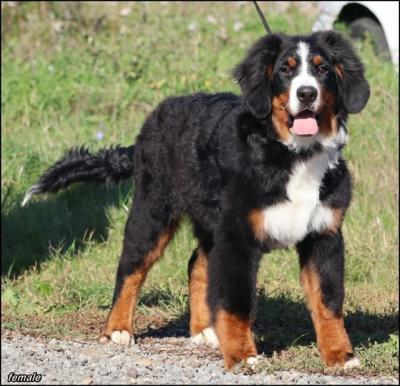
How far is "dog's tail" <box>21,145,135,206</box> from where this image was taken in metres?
7.77

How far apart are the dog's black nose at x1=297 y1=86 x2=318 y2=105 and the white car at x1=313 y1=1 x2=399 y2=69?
6.85 m

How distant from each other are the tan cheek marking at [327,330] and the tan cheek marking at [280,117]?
2.76 ft

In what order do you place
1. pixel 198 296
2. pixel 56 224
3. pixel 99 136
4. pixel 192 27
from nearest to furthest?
pixel 198 296, pixel 56 224, pixel 99 136, pixel 192 27

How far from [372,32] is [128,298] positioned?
7.05 meters

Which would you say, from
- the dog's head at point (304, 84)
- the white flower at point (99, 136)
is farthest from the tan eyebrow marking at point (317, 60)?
the white flower at point (99, 136)

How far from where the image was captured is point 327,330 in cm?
630

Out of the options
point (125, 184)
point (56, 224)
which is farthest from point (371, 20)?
point (56, 224)

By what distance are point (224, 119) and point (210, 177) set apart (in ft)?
1.25

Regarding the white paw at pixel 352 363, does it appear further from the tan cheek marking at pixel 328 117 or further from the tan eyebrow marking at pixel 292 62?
the tan eyebrow marking at pixel 292 62

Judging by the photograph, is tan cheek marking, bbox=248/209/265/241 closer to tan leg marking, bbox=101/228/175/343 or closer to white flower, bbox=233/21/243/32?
tan leg marking, bbox=101/228/175/343

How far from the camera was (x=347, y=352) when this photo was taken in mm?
6242

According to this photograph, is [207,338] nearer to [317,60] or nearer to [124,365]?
[124,365]

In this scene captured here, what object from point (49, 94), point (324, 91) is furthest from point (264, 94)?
point (49, 94)

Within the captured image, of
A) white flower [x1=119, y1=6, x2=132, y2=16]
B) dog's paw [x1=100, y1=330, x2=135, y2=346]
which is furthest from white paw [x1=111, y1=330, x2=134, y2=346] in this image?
white flower [x1=119, y1=6, x2=132, y2=16]
